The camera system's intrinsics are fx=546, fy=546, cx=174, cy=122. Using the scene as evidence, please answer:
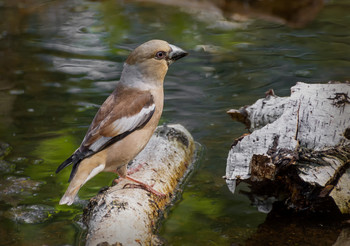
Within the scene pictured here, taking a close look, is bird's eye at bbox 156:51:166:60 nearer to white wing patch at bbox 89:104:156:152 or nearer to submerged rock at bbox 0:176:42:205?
white wing patch at bbox 89:104:156:152

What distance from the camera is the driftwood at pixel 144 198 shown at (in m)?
3.63

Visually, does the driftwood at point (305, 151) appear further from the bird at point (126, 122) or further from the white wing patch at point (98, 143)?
the white wing patch at point (98, 143)

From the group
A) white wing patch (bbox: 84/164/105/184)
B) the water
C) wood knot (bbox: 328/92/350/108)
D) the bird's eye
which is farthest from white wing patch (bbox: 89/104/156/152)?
wood knot (bbox: 328/92/350/108)

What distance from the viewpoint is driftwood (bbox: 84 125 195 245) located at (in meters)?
3.63

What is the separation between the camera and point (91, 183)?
17.2ft

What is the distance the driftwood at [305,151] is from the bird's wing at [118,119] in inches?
32.7

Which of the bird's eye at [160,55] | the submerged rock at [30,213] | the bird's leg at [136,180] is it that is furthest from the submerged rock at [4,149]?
the bird's eye at [160,55]

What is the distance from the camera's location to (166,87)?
762 centimetres

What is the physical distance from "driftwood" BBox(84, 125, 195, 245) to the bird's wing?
14.7 inches

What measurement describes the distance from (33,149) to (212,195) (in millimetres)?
2214

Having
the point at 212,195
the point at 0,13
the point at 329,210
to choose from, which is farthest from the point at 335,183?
the point at 0,13

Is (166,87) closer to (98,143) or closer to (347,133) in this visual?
(98,143)

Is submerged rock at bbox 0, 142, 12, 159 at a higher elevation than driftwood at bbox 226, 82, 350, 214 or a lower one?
lower

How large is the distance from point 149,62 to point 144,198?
1.32m
